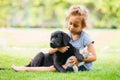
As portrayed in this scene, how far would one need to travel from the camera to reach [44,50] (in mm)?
8164

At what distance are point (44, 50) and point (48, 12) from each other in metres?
9.02

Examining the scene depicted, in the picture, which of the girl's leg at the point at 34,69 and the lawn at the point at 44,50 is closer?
the lawn at the point at 44,50

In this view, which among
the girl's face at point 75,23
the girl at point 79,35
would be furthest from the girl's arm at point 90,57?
the girl's face at point 75,23

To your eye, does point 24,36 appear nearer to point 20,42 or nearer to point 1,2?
point 20,42

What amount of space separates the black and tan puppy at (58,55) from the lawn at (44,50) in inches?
8.1

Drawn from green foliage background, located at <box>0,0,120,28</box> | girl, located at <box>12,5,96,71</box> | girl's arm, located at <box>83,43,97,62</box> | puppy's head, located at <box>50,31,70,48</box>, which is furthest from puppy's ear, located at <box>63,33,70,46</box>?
green foliage background, located at <box>0,0,120,28</box>

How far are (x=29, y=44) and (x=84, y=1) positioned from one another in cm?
741

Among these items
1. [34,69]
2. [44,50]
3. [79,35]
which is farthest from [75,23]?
[44,50]

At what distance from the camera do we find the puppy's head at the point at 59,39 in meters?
5.18

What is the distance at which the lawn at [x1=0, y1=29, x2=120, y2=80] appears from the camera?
4.98 metres

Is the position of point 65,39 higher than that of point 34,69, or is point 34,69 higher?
point 65,39

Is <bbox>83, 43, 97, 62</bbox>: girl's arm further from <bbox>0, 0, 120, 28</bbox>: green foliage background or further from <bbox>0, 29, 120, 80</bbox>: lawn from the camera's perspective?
<bbox>0, 0, 120, 28</bbox>: green foliage background

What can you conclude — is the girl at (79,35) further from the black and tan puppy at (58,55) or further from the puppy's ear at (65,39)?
the puppy's ear at (65,39)

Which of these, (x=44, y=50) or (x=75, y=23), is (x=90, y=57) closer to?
(x=75, y=23)
